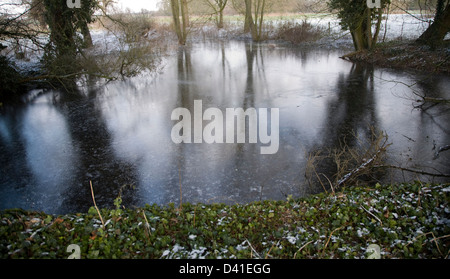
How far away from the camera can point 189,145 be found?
792 centimetres

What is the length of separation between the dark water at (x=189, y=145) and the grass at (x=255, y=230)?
734 mm

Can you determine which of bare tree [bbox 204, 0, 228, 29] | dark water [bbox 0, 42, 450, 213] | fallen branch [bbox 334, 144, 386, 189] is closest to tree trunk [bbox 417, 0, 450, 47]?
dark water [bbox 0, 42, 450, 213]

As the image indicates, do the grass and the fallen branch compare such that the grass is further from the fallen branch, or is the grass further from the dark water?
the fallen branch

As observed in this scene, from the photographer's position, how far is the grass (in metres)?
3.16

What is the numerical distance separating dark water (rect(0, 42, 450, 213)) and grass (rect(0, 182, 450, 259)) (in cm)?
73

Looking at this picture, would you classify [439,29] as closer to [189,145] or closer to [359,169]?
[359,169]

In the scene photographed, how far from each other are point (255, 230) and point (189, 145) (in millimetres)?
4536

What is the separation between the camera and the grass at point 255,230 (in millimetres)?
3160

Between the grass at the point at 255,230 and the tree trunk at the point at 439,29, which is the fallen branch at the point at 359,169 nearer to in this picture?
the grass at the point at 255,230

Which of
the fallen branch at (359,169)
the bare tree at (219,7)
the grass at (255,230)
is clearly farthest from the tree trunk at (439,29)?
the bare tree at (219,7)
